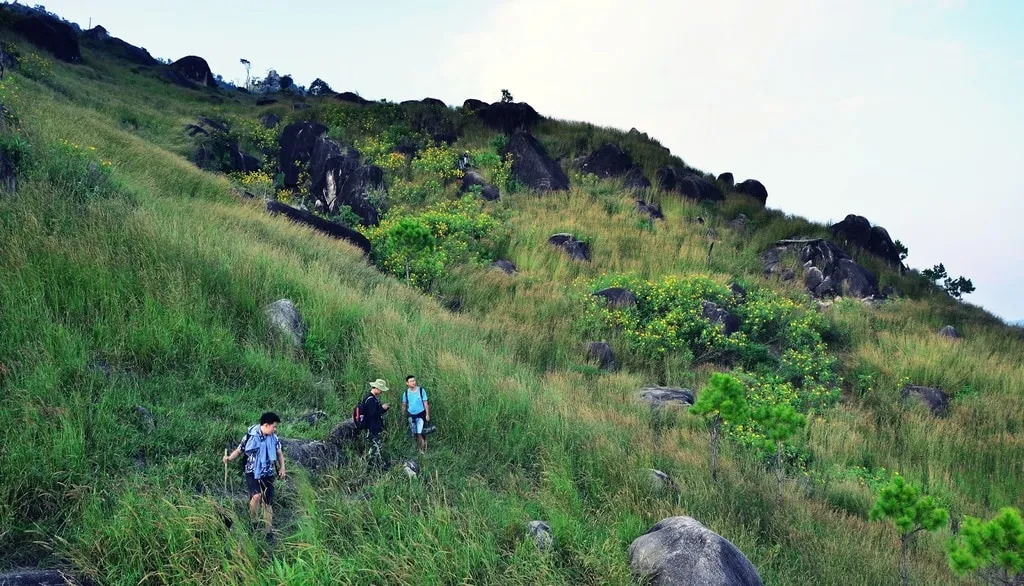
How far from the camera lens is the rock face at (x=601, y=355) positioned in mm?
13141

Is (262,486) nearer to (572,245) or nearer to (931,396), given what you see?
(931,396)

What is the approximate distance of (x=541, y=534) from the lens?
5.05m

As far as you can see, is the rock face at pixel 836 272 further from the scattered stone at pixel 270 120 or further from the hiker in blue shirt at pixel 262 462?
the scattered stone at pixel 270 120

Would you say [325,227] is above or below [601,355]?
above

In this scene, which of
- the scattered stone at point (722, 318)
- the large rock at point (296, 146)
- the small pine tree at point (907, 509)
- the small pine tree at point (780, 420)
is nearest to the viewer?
the small pine tree at point (907, 509)

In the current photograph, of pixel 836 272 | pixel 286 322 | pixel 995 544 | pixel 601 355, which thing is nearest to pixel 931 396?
pixel 601 355

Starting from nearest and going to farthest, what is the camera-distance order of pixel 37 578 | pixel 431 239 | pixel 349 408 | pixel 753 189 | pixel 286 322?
pixel 37 578 → pixel 349 408 → pixel 286 322 → pixel 431 239 → pixel 753 189

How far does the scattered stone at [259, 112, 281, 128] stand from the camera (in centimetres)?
3247

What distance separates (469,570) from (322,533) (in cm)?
131

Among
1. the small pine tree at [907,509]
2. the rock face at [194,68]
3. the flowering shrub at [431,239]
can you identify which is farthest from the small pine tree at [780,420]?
the rock face at [194,68]

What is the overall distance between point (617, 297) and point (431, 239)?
557 cm

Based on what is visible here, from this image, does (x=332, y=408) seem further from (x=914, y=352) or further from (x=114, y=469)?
(x=914, y=352)

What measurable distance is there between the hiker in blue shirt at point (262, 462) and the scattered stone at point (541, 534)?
226 centimetres

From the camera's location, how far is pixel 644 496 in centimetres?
636
